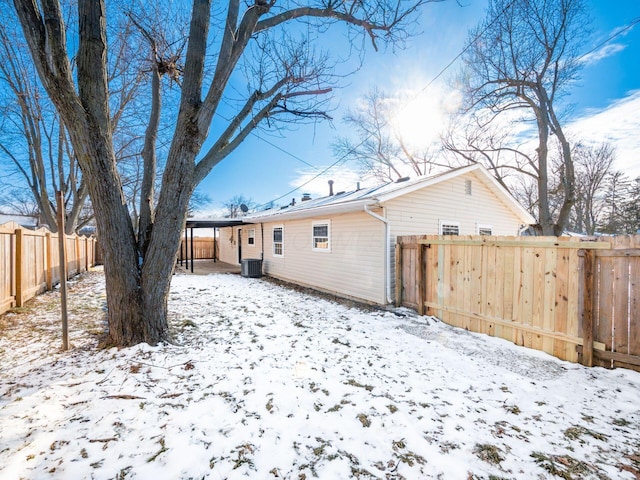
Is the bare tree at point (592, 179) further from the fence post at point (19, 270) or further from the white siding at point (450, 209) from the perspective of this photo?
the fence post at point (19, 270)

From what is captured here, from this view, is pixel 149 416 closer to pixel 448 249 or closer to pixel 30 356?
pixel 30 356

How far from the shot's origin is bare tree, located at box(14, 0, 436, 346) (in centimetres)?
317

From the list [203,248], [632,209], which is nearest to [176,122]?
[203,248]

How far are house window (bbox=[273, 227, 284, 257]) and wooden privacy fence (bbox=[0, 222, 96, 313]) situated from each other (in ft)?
22.0

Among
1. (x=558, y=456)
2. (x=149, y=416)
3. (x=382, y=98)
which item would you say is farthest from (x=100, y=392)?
(x=382, y=98)

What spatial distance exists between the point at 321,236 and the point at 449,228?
388 cm

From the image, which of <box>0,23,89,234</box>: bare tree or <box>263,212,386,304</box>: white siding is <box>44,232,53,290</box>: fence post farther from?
<box>263,212,386,304</box>: white siding

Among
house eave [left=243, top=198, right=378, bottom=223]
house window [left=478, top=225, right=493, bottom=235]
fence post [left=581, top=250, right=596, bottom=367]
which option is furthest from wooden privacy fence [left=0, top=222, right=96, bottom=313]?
house window [left=478, top=225, right=493, bottom=235]

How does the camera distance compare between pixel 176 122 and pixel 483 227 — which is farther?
pixel 483 227

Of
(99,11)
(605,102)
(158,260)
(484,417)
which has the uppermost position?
(605,102)

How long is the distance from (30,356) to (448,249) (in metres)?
6.44

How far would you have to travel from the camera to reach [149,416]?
2.31 m

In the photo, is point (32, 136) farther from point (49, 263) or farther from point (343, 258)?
point (343, 258)

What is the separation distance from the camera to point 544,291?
12.7 feet
